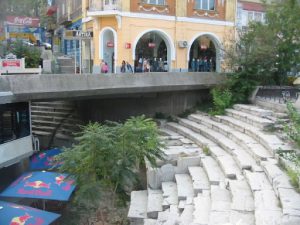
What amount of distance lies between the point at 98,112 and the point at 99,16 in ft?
29.1

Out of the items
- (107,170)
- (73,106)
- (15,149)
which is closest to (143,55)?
(73,106)

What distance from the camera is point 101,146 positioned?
34.6 ft

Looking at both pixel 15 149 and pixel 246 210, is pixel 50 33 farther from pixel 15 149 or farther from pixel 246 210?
pixel 246 210

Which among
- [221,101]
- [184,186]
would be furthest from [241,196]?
[221,101]

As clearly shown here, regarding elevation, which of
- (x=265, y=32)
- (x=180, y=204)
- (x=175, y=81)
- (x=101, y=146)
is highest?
(x=265, y=32)

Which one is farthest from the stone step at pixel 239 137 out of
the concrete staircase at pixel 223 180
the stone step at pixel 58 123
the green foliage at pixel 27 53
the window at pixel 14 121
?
the stone step at pixel 58 123

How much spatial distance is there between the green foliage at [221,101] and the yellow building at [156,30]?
7.83 m

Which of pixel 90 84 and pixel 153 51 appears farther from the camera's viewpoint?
pixel 153 51

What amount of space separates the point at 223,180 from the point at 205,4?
2254 centimetres

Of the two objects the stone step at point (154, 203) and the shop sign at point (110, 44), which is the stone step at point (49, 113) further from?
the stone step at point (154, 203)

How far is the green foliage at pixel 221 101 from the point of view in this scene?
17469mm

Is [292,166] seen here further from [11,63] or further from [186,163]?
[11,63]

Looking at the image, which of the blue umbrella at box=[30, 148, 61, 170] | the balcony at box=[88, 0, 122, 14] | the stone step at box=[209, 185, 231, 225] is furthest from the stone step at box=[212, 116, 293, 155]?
the balcony at box=[88, 0, 122, 14]

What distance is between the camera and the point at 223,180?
1038cm
